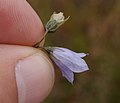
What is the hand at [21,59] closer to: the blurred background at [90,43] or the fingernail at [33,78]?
the fingernail at [33,78]

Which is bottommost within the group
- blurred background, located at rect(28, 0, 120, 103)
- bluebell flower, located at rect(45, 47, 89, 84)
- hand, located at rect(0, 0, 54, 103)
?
blurred background, located at rect(28, 0, 120, 103)

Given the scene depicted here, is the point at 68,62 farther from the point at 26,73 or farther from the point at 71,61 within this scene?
the point at 26,73

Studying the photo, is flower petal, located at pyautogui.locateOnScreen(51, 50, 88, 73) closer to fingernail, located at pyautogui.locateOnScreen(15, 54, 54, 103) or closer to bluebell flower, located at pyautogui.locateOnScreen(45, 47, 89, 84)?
bluebell flower, located at pyautogui.locateOnScreen(45, 47, 89, 84)

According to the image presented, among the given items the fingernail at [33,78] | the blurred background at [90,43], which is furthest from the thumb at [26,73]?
the blurred background at [90,43]

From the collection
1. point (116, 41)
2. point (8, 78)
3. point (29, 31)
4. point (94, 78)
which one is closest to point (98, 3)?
point (116, 41)

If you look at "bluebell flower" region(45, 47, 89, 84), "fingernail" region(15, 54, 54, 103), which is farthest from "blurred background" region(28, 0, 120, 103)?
"fingernail" region(15, 54, 54, 103)

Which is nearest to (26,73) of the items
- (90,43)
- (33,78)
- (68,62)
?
(33,78)

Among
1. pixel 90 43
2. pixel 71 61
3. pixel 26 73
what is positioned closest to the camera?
pixel 26 73
